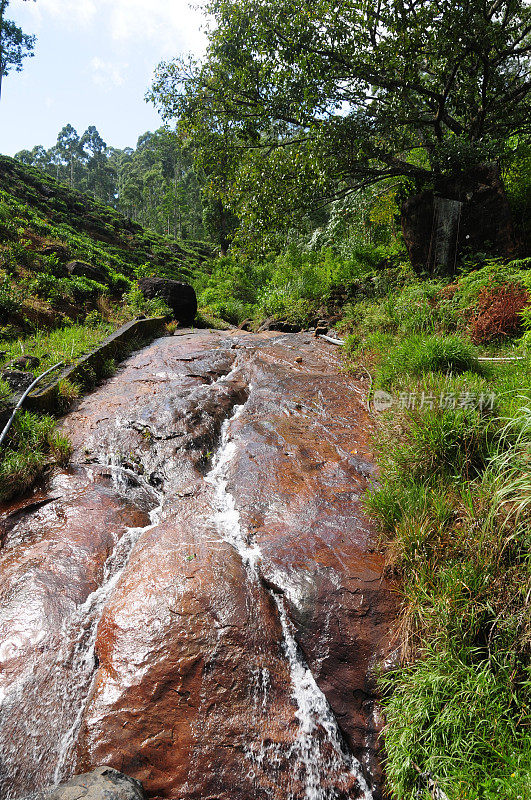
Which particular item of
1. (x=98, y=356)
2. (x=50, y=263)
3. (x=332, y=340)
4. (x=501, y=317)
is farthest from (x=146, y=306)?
(x=501, y=317)

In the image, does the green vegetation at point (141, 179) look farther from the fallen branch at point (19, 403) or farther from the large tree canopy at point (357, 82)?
the fallen branch at point (19, 403)

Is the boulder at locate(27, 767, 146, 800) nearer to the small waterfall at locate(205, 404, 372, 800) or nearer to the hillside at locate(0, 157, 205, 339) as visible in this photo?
the small waterfall at locate(205, 404, 372, 800)

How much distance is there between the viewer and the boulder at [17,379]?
16.7ft

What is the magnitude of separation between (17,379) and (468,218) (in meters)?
8.77

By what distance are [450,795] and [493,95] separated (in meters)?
12.2

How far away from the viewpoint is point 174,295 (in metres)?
12.8

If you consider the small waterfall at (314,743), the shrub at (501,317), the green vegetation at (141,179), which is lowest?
the small waterfall at (314,743)

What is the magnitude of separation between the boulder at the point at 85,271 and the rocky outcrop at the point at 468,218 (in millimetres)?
10482

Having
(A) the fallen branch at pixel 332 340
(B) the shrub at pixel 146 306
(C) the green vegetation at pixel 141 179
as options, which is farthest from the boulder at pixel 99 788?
(C) the green vegetation at pixel 141 179

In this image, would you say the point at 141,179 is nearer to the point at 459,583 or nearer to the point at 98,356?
the point at 98,356

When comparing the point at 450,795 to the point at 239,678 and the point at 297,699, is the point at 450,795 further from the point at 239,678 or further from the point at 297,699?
the point at 239,678

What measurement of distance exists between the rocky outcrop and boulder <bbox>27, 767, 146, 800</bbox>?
29.5 ft

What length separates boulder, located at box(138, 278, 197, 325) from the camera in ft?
41.8

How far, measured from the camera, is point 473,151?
759 centimetres
